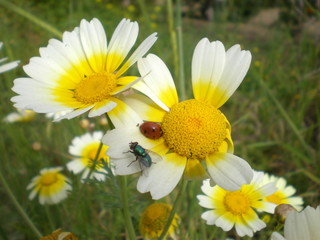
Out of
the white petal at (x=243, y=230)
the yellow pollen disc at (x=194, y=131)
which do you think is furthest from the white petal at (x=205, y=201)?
the yellow pollen disc at (x=194, y=131)

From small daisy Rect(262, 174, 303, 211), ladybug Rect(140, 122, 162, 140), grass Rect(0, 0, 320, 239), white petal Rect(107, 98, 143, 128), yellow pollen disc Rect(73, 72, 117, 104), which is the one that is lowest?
grass Rect(0, 0, 320, 239)

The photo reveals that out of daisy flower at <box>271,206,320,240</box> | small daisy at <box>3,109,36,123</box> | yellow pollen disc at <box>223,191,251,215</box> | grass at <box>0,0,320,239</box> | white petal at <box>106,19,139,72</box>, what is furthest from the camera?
small daisy at <box>3,109,36,123</box>

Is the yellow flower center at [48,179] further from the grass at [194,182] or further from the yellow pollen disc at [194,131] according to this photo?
the yellow pollen disc at [194,131]

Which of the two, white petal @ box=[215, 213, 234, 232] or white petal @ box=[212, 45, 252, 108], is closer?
white petal @ box=[212, 45, 252, 108]

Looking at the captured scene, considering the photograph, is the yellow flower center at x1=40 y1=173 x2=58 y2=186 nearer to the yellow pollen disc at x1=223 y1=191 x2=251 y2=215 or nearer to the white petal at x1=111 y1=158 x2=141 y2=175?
the yellow pollen disc at x1=223 y1=191 x2=251 y2=215

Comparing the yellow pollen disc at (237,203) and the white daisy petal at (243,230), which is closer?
the white daisy petal at (243,230)

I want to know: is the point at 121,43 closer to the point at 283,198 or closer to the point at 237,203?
the point at 237,203

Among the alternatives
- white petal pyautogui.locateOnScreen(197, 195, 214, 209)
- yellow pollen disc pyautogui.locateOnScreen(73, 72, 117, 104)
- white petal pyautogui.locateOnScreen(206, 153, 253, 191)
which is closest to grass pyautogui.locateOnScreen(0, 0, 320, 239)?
white petal pyautogui.locateOnScreen(197, 195, 214, 209)

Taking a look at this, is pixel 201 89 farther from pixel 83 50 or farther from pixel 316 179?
pixel 316 179
